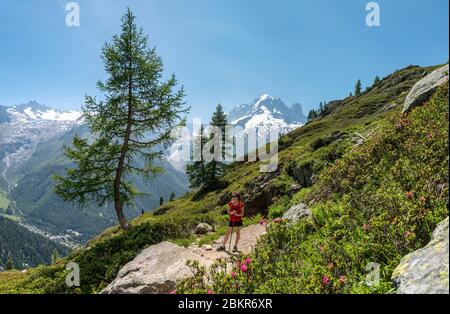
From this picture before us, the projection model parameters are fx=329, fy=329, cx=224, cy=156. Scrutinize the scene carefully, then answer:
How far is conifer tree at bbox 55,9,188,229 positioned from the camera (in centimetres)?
2052

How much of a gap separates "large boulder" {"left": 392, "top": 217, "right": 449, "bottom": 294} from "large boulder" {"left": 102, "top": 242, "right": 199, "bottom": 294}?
6.13 metres

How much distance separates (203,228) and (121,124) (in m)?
8.71

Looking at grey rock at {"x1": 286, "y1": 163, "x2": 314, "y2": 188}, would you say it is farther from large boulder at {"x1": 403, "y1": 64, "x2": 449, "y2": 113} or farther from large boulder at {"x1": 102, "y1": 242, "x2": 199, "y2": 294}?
large boulder at {"x1": 102, "y1": 242, "x2": 199, "y2": 294}

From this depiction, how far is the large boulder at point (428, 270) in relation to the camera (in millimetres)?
4234

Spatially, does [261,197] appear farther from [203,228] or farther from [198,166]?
[198,166]

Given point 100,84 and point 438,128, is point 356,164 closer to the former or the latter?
point 438,128

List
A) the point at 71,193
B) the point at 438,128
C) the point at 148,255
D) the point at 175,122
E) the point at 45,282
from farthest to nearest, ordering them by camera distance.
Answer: the point at 175,122, the point at 71,193, the point at 45,282, the point at 148,255, the point at 438,128

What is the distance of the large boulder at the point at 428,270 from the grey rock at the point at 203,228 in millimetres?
14016

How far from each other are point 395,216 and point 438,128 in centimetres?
413

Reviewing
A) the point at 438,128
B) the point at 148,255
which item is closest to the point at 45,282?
the point at 148,255

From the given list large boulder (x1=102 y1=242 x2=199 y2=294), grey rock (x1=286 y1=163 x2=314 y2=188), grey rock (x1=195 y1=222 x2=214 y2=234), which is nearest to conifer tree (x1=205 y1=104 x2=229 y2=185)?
grey rock (x1=286 y1=163 x2=314 y2=188)

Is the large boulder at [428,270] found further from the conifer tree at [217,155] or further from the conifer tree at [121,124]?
the conifer tree at [217,155]

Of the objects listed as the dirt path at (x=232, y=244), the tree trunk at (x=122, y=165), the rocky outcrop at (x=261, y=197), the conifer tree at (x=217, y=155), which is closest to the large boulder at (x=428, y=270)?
the dirt path at (x=232, y=244)
